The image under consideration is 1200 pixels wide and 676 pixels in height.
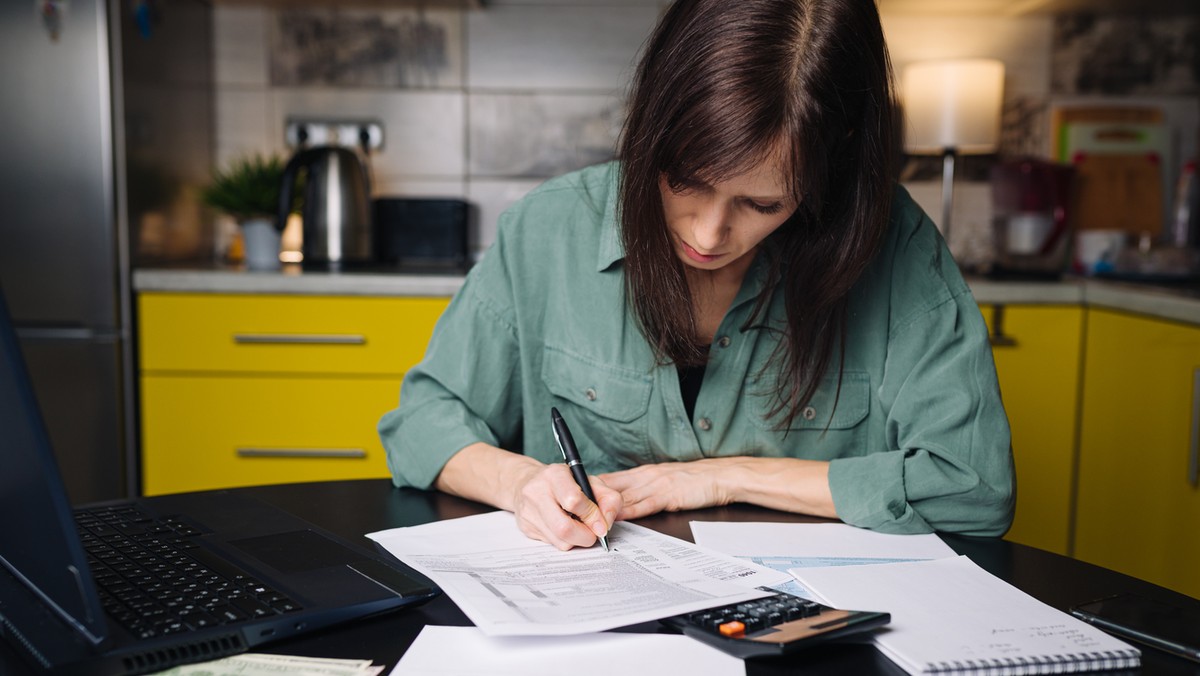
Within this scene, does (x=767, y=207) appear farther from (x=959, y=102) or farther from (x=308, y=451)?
(x=959, y=102)

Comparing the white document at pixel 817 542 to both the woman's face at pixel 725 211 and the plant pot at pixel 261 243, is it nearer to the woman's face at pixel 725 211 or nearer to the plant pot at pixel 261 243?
the woman's face at pixel 725 211

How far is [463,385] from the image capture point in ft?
3.88

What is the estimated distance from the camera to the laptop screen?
0.54 meters

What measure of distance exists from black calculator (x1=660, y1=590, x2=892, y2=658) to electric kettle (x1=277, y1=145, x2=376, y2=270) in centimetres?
192

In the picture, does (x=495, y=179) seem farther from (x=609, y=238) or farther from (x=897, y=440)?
(x=897, y=440)

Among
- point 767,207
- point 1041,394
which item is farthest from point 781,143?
point 1041,394

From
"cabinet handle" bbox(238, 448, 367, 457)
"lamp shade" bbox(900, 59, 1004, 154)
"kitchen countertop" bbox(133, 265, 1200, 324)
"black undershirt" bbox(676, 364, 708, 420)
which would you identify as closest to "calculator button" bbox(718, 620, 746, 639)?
"black undershirt" bbox(676, 364, 708, 420)

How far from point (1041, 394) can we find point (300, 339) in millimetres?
1677

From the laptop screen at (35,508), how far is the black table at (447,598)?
50mm

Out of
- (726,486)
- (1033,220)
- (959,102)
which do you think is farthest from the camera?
(959,102)

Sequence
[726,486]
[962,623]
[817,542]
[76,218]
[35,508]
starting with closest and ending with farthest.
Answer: [35,508] → [962,623] → [817,542] → [726,486] → [76,218]

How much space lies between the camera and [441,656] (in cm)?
66

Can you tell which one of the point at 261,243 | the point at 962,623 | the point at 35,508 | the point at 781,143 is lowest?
the point at 962,623

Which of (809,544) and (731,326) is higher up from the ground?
(731,326)
